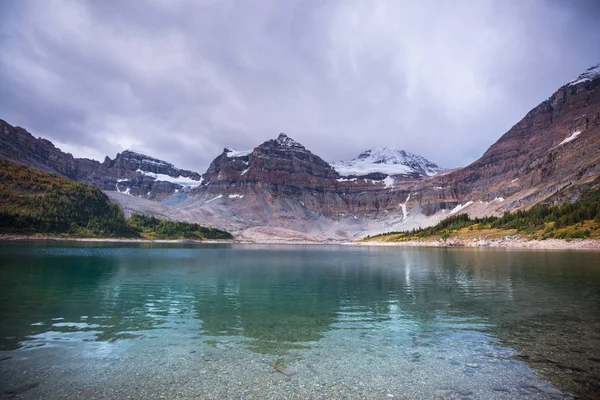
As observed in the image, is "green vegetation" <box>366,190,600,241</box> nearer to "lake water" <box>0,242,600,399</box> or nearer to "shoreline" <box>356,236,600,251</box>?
"shoreline" <box>356,236,600,251</box>

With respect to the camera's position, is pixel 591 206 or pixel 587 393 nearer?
pixel 587 393

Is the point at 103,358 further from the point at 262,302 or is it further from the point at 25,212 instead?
the point at 25,212

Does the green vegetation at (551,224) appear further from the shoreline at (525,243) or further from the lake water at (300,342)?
the lake water at (300,342)

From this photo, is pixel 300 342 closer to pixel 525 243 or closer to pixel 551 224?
pixel 525 243

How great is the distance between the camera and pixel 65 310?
25922 millimetres

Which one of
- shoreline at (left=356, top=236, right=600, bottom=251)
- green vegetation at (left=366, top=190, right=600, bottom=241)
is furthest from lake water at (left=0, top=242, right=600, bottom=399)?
green vegetation at (left=366, top=190, right=600, bottom=241)

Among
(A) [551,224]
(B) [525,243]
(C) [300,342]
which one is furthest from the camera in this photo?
(A) [551,224]

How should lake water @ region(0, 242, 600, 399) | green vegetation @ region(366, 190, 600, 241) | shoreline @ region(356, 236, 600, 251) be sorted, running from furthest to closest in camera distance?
green vegetation @ region(366, 190, 600, 241) → shoreline @ region(356, 236, 600, 251) → lake water @ region(0, 242, 600, 399)

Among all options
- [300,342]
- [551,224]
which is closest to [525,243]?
[551,224]

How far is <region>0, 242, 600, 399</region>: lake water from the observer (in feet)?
41.7

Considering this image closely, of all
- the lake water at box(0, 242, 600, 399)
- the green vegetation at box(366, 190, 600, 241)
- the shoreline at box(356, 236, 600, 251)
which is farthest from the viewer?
the green vegetation at box(366, 190, 600, 241)

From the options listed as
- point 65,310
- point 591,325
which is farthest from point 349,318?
point 65,310

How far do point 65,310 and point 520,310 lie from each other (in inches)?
1355

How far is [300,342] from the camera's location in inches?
728
